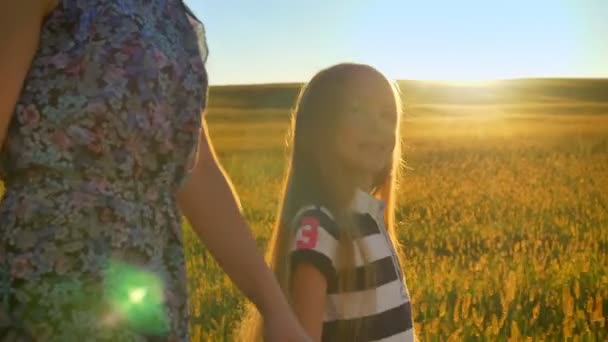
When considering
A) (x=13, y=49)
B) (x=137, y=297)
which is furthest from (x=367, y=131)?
(x=13, y=49)

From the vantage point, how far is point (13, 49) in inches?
56.4

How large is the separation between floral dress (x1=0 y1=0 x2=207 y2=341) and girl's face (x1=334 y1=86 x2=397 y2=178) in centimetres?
91

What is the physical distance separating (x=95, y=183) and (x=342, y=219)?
939 mm

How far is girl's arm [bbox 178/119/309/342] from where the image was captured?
172 centimetres

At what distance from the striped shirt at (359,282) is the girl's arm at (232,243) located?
0.51 metres

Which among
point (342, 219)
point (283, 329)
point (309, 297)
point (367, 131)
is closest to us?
point (283, 329)

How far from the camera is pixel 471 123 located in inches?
1436

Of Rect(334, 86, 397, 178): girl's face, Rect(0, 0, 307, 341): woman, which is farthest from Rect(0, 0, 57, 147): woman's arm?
Rect(334, 86, 397, 178): girl's face

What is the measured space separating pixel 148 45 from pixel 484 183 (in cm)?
887

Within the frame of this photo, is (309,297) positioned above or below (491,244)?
above

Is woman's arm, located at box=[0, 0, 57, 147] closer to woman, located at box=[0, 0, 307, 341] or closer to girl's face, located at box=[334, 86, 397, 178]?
woman, located at box=[0, 0, 307, 341]

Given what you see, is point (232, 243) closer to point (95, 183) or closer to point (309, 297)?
point (95, 183)

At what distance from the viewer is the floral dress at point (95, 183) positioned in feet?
4.78

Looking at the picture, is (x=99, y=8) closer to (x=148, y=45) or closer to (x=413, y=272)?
(x=148, y=45)
